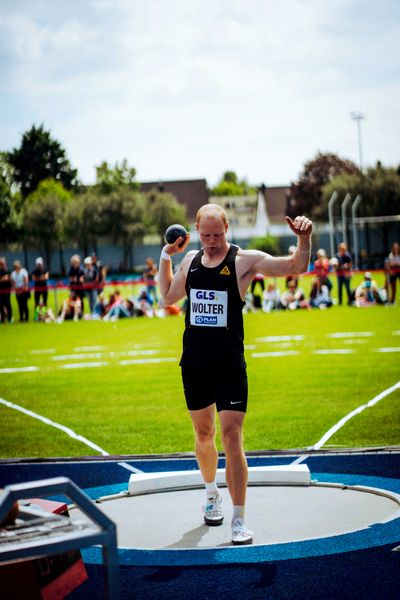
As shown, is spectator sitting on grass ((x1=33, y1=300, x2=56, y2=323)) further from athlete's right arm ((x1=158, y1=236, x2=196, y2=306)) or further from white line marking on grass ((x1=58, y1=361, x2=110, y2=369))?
athlete's right arm ((x1=158, y1=236, x2=196, y2=306))

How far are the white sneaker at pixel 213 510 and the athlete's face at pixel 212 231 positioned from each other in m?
1.72

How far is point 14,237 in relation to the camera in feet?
242

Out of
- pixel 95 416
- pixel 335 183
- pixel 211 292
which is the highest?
pixel 335 183

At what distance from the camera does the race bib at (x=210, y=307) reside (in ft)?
18.5

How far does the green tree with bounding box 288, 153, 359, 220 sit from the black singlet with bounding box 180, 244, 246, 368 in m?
79.0

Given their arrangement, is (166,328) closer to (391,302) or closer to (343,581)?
(391,302)

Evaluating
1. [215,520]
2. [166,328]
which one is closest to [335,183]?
[166,328]

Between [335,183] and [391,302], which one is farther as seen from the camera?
[335,183]

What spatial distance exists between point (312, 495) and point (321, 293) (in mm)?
20449

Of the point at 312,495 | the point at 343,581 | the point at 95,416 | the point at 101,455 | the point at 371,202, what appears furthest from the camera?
the point at 371,202

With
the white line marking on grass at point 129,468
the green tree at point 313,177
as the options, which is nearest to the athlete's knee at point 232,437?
the white line marking on grass at point 129,468

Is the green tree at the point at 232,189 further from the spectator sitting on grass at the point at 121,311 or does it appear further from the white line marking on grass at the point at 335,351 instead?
the white line marking on grass at the point at 335,351

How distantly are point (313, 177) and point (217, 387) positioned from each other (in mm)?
81019

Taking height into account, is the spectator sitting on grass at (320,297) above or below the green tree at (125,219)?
below
